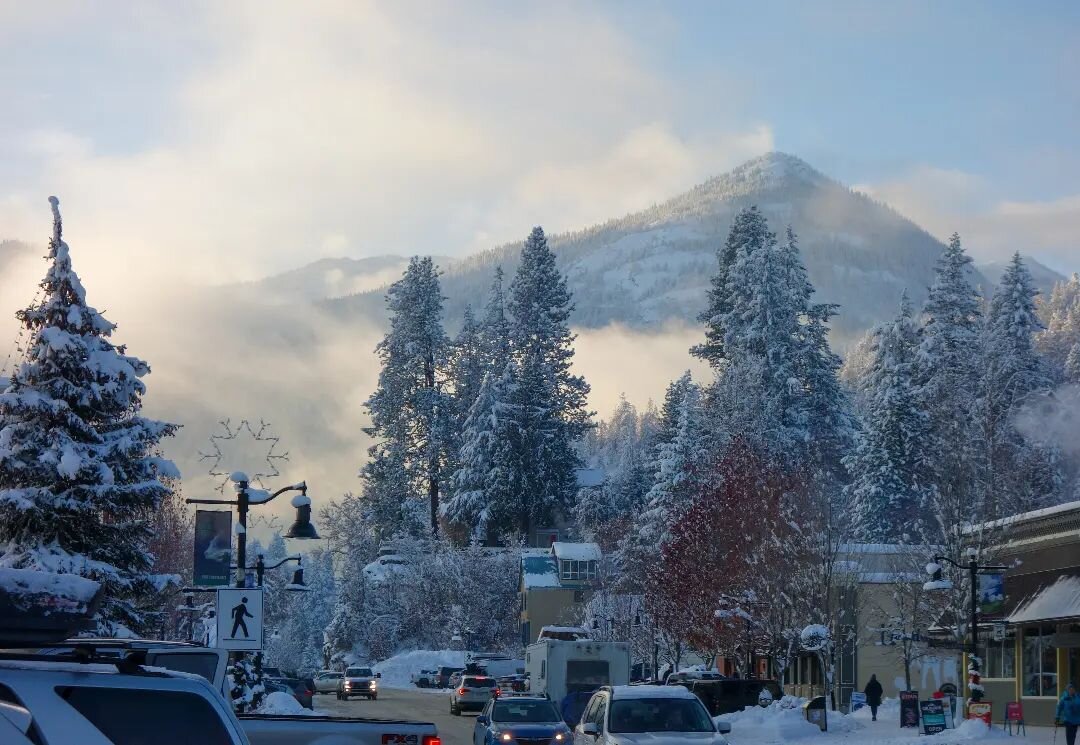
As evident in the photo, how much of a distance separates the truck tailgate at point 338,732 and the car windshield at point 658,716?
19.4 feet

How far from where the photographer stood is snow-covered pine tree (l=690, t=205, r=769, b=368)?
93.1 m

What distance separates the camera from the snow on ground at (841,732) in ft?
Result: 115

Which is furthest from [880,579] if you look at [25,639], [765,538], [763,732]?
[25,639]

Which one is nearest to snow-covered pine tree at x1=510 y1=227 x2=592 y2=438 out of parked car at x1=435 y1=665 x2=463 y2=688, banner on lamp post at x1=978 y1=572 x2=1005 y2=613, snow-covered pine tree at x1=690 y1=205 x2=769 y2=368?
snow-covered pine tree at x1=690 y1=205 x2=769 y2=368

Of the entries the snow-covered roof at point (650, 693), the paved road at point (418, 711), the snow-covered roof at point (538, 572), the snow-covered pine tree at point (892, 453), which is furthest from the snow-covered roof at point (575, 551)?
the snow-covered roof at point (650, 693)

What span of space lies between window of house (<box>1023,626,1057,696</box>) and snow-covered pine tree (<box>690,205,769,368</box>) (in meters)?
52.9

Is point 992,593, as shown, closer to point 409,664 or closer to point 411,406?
point 409,664

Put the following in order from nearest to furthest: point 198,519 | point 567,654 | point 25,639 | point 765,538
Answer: point 25,639, point 198,519, point 567,654, point 765,538

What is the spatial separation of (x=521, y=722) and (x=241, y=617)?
6.57 m

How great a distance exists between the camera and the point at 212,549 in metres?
27.2

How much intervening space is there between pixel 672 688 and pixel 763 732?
21224 mm

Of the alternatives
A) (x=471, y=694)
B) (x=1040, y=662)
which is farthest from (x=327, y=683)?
(x=1040, y=662)

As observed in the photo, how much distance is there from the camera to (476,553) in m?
102

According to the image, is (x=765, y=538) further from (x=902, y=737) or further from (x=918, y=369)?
(x=918, y=369)
